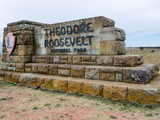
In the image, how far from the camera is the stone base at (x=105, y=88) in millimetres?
3736

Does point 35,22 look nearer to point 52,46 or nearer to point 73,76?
point 52,46

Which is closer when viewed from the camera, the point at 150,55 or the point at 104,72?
the point at 104,72

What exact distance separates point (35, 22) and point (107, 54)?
14.0ft

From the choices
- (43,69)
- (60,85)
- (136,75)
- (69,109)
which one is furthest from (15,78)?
(136,75)

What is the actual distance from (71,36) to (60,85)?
199cm

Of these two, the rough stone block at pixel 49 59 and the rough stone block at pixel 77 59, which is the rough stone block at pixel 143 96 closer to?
the rough stone block at pixel 77 59

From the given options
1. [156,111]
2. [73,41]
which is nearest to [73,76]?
[73,41]

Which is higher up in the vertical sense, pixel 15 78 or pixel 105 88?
pixel 105 88

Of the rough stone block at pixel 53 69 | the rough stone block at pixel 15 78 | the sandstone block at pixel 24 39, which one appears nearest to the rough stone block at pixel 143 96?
the rough stone block at pixel 53 69

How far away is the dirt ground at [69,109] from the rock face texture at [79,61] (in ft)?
0.98

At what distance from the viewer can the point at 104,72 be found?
4809mm

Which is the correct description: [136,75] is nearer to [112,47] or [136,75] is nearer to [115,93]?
[115,93]

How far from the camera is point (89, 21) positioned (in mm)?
5488

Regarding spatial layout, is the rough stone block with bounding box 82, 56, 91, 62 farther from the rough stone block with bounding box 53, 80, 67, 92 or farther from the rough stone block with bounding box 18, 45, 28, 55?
the rough stone block with bounding box 18, 45, 28, 55
